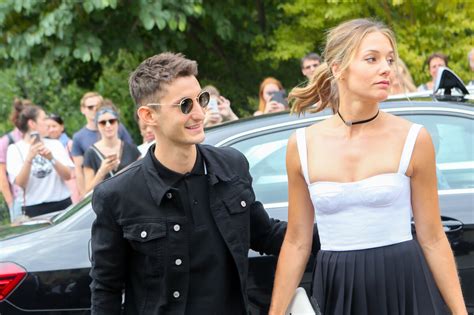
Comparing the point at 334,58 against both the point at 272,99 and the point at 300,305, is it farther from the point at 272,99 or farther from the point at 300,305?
the point at 272,99

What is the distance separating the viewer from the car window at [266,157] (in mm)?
4559

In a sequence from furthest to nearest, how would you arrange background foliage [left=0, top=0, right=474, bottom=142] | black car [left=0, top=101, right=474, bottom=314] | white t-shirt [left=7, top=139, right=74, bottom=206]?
background foliage [left=0, top=0, right=474, bottom=142] → white t-shirt [left=7, top=139, right=74, bottom=206] → black car [left=0, top=101, right=474, bottom=314]

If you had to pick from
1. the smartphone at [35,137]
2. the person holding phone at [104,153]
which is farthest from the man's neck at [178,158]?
the smartphone at [35,137]

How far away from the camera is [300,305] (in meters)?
3.24

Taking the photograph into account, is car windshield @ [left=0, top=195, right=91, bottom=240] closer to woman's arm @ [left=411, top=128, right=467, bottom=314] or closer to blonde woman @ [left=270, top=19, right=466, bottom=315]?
blonde woman @ [left=270, top=19, right=466, bottom=315]

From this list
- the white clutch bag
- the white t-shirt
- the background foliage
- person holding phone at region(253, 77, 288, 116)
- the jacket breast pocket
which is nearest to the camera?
the jacket breast pocket

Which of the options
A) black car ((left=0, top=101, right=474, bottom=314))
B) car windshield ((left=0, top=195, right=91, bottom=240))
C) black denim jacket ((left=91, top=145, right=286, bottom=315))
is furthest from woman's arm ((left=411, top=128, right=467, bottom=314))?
car windshield ((left=0, top=195, right=91, bottom=240))

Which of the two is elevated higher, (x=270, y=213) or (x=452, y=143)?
(x=452, y=143)

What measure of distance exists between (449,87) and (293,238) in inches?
74.1

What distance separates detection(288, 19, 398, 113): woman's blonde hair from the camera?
3215mm

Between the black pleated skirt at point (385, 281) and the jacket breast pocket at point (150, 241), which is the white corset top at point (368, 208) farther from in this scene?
the jacket breast pocket at point (150, 241)

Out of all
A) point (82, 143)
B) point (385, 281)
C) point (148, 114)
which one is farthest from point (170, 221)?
point (82, 143)

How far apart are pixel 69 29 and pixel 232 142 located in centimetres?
607

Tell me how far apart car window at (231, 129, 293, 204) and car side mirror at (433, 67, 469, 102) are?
0.87 metres
